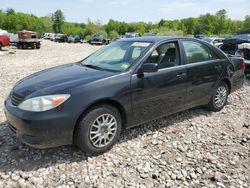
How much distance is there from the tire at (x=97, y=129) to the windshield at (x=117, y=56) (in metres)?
0.72

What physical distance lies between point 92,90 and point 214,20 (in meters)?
103

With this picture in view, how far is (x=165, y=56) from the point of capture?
4496 mm

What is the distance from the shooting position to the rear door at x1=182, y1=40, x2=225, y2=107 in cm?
473

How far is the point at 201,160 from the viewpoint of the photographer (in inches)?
147

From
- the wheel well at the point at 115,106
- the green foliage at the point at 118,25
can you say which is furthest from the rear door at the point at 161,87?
the green foliage at the point at 118,25

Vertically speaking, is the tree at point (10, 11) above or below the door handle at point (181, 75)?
above

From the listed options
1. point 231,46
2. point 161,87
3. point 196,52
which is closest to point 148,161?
point 161,87

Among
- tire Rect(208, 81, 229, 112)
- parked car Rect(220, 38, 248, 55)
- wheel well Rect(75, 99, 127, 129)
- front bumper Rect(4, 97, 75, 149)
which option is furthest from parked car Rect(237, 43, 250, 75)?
front bumper Rect(4, 97, 75, 149)

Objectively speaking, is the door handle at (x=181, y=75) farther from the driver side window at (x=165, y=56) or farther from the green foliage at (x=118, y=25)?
the green foliage at (x=118, y=25)

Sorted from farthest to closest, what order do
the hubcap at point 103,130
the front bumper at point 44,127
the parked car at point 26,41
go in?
1. the parked car at point 26,41
2. the hubcap at point 103,130
3. the front bumper at point 44,127

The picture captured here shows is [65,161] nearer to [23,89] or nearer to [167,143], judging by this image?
[23,89]

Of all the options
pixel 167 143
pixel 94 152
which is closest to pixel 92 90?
pixel 94 152

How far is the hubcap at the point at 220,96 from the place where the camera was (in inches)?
215

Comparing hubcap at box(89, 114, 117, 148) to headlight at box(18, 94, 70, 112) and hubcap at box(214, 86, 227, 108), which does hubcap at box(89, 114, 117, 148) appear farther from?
hubcap at box(214, 86, 227, 108)
